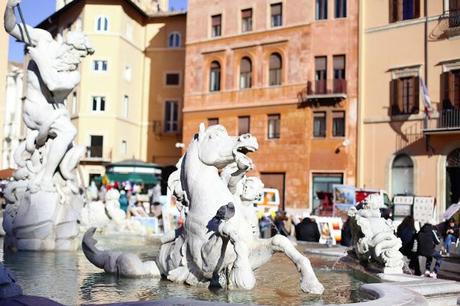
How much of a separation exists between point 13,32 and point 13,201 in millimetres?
2103

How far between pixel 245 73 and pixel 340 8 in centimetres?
688

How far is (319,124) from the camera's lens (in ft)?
110

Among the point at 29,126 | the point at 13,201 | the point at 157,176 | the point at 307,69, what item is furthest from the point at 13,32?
the point at 157,176

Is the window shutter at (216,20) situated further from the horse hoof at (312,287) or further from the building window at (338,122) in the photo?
the horse hoof at (312,287)

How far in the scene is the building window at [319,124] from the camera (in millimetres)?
33375

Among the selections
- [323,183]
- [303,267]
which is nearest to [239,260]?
[303,267]

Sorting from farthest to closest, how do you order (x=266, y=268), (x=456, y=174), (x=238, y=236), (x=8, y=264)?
(x=456, y=174) < (x=266, y=268) < (x=8, y=264) < (x=238, y=236)

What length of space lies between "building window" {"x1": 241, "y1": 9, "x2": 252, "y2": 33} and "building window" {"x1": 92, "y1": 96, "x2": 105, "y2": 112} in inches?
460

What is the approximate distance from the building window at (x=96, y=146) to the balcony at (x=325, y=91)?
1565 cm

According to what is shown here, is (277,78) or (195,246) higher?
(277,78)

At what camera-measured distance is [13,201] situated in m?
7.66

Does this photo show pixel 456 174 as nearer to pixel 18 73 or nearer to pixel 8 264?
pixel 8 264

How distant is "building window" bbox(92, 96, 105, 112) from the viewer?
4250 centimetres

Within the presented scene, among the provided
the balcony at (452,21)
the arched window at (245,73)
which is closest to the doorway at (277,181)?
the arched window at (245,73)
